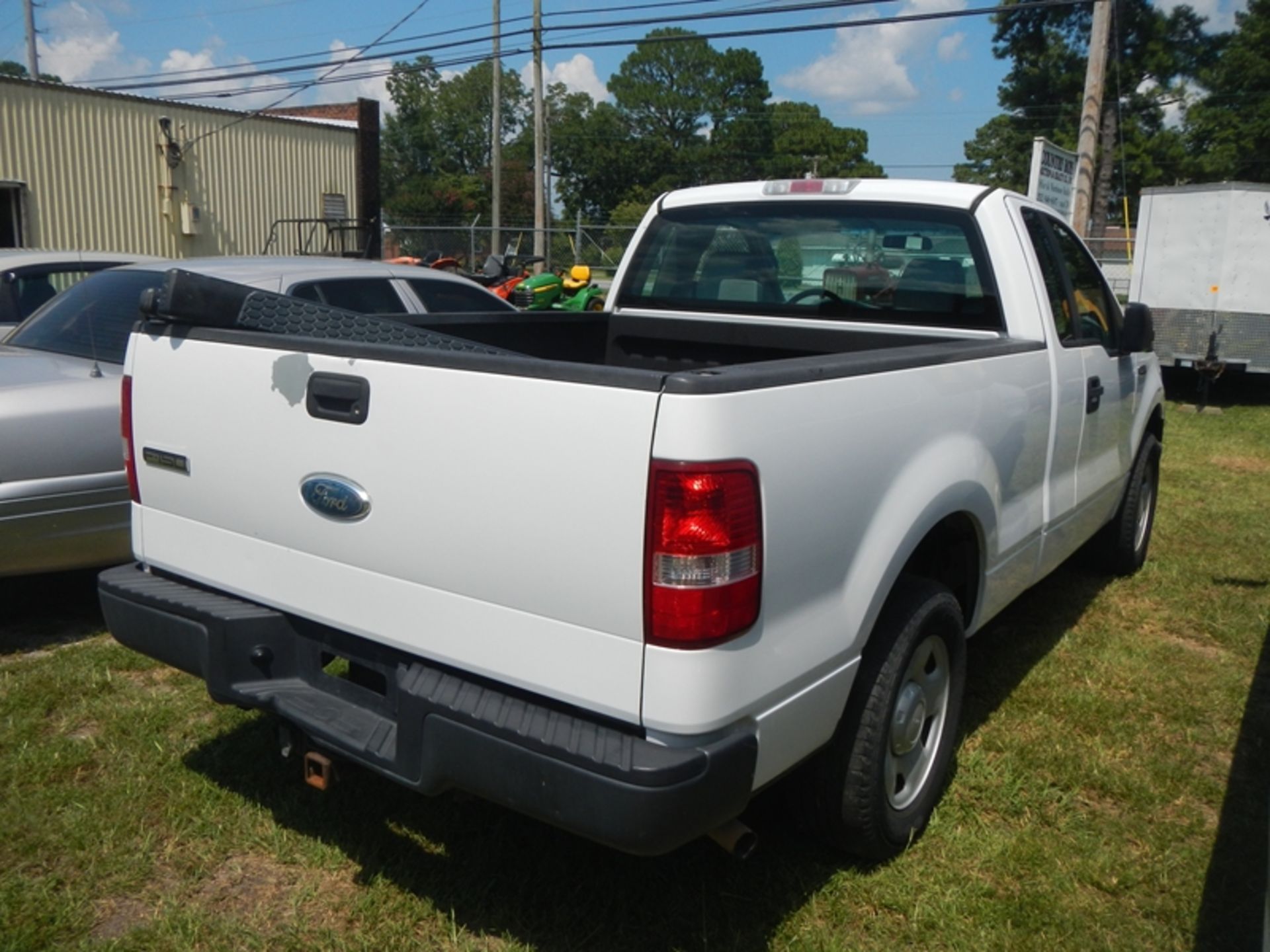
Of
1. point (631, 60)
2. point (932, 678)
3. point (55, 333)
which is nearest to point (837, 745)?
point (932, 678)

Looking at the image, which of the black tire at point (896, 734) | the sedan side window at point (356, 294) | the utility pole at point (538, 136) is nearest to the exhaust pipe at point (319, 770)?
the black tire at point (896, 734)

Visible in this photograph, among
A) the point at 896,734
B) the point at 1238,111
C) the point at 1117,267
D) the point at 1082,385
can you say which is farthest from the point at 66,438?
the point at 1238,111

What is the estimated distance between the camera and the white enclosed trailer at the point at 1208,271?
41.1ft

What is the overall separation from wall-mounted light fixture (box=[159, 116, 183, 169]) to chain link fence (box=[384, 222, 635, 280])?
221 inches

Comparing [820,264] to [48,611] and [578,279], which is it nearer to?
[48,611]

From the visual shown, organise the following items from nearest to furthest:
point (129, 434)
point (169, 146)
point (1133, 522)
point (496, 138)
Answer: point (129, 434) → point (1133, 522) → point (169, 146) → point (496, 138)

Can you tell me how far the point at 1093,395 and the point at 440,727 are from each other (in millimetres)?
2991

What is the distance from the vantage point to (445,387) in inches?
93.6

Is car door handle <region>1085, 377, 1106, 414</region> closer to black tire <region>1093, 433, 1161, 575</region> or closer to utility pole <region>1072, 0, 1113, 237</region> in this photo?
black tire <region>1093, 433, 1161, 575</region>

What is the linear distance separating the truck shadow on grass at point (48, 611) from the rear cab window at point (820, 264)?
2.73m

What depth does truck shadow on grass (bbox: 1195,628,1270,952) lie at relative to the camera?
2.87 m

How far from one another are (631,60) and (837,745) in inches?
3535

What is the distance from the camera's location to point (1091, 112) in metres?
15.6

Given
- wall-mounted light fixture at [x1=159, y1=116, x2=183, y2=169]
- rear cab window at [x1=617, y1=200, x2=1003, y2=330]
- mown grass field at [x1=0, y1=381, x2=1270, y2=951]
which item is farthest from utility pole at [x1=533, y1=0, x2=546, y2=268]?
mown grass field at [x1=0, y1=381, x2=1270, y2=951]
